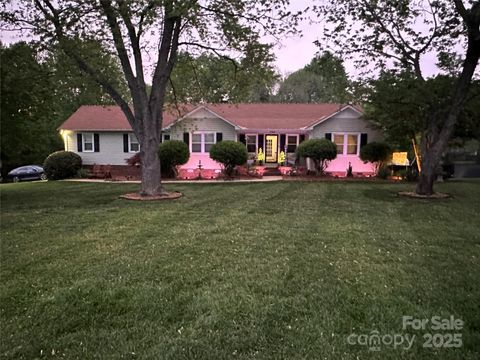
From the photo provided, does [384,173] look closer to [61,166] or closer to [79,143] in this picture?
[61,166]

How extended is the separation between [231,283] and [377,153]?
58.3 feet

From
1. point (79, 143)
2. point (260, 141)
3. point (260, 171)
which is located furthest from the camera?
point (260, 141)

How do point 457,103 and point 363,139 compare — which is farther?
point 363,139

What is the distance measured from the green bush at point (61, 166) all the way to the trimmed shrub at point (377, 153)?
16784mm

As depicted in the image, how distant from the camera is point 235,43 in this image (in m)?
13.4

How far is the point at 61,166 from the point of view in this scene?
22.0 metres

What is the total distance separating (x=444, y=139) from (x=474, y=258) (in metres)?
7.82

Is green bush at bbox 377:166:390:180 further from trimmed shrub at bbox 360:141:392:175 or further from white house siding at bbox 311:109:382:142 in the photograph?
white house siding at bbox 311:109:382:142

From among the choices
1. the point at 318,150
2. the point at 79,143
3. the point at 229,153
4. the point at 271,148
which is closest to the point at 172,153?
the point at 229,153

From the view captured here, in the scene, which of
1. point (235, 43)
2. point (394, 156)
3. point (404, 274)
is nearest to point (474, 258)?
point (404, 274)

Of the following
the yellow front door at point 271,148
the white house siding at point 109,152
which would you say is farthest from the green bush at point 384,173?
the white house siding at point 109,152

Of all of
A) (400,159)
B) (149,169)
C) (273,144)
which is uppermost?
(273,144)

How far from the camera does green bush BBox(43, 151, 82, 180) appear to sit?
22.0 m

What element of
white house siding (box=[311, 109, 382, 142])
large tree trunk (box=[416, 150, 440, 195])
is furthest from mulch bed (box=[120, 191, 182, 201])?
white house siding (box=[311, 109, 382, 142])
